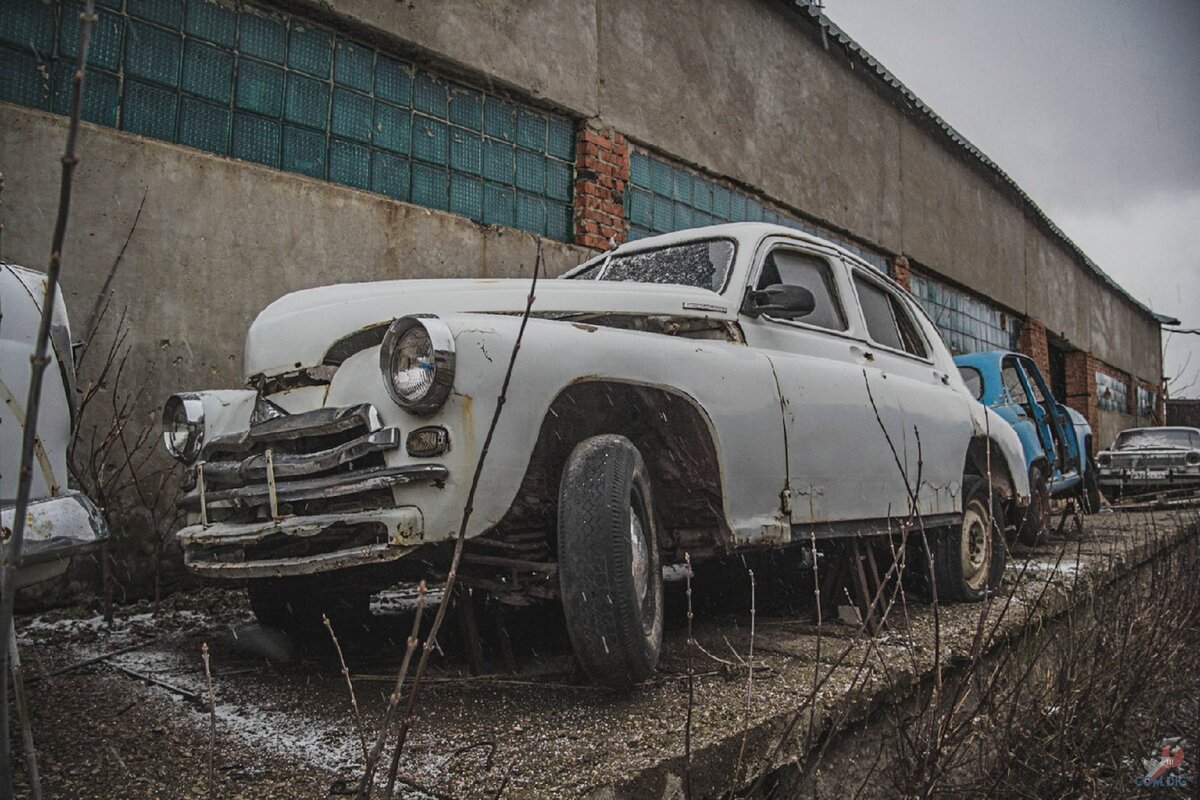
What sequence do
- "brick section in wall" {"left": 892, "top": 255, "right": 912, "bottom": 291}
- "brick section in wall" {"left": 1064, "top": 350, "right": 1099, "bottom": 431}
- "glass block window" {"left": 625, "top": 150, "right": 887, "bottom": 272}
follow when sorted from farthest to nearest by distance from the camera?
"brick section in wall" {"left": 1064, "top": 350, "right": 1099, "bottom": 431}
"brick section in wall" {"left": 892, "top": 255, "right": 912, "bottom": 291}
"glass block window" {"left": 625, "top": 150, "right": 887, "bottom": 272}

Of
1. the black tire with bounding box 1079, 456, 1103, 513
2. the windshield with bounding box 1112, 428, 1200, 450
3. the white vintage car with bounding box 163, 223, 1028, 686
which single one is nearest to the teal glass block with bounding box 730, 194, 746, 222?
the black tire with bounding box 1079, 456, 1103, 513

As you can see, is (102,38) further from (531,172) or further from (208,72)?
(531,172)

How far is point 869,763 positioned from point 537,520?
130cm

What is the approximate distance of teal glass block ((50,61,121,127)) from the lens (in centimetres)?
472

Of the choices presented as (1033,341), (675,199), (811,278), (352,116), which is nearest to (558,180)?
(675,199)

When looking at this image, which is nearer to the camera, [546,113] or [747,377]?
[747,377]

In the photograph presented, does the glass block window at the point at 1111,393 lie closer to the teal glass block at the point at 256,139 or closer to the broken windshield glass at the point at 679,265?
the broken windshield glass at the point at 679,265

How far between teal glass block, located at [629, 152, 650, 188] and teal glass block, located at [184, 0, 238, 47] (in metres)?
3.72

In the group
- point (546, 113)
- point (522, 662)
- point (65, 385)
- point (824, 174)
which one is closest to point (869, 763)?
point (522, 662)

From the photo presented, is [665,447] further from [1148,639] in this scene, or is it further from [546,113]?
[546,113]

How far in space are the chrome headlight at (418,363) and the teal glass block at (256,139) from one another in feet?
11.5

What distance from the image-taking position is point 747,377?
321 cm

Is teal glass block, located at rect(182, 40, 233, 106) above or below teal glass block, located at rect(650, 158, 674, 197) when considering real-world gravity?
below

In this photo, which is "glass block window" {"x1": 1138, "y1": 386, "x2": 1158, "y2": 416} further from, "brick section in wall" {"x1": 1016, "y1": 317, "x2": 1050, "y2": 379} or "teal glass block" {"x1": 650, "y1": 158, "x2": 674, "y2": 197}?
"teal glass block" {"x1": 650, "y1": 158, "x2": 674, "y2": 197}
